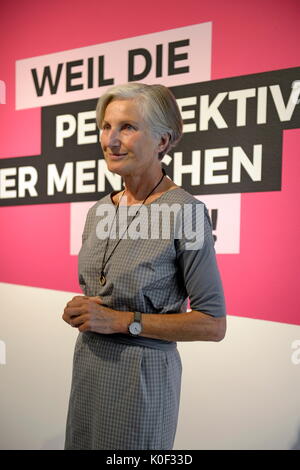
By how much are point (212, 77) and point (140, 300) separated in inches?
44.0

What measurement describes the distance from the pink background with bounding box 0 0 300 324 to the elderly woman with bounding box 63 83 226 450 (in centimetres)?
64

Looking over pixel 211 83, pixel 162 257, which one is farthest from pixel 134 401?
pixel 211 83

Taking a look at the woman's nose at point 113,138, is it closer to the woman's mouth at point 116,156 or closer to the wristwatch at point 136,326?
the woman's mouth at point 116,156

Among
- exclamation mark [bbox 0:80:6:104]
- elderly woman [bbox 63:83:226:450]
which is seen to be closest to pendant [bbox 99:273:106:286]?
elderly woman [bbox 63:83:226:450]

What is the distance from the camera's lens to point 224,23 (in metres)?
1.82

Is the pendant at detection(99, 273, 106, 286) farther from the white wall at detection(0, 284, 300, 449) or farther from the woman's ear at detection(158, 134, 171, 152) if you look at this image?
the white wall at detection(0, 284, 300, 449)

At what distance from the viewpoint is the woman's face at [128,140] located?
115 centimetres

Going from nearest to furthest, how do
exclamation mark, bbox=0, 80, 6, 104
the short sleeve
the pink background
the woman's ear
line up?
the short sleeve < the woman's ear < the pink background < exclamation mark, bbox=0, 80, 6, 104

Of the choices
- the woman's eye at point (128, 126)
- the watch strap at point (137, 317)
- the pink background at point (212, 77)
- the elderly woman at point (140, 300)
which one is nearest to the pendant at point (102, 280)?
the elderly woman at point (140, 300)

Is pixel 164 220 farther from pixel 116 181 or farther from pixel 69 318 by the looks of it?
pixel 116 181

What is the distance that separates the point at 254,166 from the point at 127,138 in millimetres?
745

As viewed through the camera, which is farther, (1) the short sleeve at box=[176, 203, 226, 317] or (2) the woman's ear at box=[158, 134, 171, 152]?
(2) the woman's ear at box=[158, 134, 171, 152]

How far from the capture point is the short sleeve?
108 centimetres
